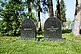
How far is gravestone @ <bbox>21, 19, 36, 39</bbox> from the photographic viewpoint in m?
14.4

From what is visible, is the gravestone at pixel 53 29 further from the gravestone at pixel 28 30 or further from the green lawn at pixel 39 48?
the green lawn at pixel 39 48

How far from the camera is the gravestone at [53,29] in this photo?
14.0 m

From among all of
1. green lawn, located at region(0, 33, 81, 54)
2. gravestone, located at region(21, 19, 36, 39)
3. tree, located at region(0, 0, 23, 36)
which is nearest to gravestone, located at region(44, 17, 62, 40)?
gravestone, located at region(21, 19, 36, 39)

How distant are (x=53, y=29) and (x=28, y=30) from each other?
189cm

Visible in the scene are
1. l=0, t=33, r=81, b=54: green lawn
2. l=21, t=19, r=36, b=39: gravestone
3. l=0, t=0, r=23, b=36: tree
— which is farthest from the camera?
l=0, t=0, r=23, b=36: tree

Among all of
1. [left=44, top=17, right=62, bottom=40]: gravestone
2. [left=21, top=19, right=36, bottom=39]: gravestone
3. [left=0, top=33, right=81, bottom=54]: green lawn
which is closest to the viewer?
[left=0, top=33, right=81, bottom=54]: green lawn

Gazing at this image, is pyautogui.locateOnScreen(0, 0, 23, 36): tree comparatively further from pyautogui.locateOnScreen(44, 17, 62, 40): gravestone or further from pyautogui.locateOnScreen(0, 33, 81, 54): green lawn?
pyautogui.locateOnScreen(0, 33, 81, 54): green lawn

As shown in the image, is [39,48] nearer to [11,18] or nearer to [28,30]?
[28,30]

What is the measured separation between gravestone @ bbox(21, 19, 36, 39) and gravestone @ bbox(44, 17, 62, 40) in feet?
3.16

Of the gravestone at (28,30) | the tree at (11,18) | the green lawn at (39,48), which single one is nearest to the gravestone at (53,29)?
the gravestone at (28,30)

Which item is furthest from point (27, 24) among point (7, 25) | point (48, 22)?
point (7, 25)

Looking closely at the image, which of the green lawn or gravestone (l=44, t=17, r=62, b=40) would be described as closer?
the green lawn

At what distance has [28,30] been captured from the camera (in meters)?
14.6

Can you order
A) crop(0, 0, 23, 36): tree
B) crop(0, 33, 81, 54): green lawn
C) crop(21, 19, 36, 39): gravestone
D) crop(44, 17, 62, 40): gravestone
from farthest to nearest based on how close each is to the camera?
crop(0, 0, 23, 36): tree < crop(21, 19, 36, 39): gravestone < crop(44, 17, 62, 40): gravestone < crop(0, 33, 81, 54): green lawn
